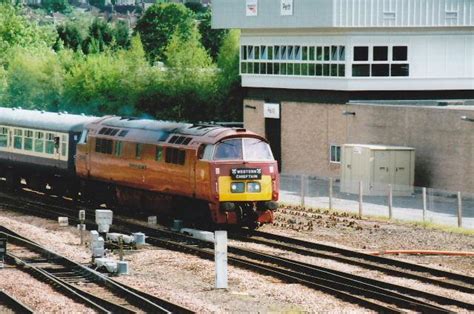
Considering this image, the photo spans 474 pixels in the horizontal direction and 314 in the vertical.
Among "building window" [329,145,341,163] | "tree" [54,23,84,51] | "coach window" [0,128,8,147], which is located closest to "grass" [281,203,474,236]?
"building window" [329,145,341,163]

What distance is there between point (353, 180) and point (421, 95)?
8.14m

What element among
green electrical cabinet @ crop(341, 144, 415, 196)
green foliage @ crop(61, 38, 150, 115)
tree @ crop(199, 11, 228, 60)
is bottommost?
green electrical cabinet @ crop(341, 144, 415, 196)

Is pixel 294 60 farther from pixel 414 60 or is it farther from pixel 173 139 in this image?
pixel 173 139

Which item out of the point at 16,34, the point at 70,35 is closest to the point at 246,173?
the point at 16,34

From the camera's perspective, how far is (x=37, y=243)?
32.6 m

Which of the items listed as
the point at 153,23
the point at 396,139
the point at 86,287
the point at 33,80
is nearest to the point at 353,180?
the point at 396,139

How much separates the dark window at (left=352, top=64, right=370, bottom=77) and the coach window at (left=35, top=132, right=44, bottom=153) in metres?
14.0

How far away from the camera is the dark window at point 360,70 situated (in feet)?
177

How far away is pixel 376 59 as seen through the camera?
177ft

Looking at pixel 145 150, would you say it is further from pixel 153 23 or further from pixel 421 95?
pixel 153 23

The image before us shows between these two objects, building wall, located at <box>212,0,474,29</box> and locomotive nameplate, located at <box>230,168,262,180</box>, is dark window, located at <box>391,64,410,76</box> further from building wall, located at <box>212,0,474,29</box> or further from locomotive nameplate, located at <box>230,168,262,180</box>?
locomotive nameplate, located at <box>230,168,262,180</box>

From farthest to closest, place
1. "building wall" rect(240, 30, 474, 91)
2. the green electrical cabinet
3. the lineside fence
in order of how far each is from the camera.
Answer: "building wall" rect(240, 30, 474, 91) → the green electrical cabinet → the lineside fence

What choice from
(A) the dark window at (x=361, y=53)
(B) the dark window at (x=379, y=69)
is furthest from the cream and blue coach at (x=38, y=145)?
(B) the dark window at (x=379, y=69)

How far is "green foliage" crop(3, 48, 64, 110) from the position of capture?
261 ft
